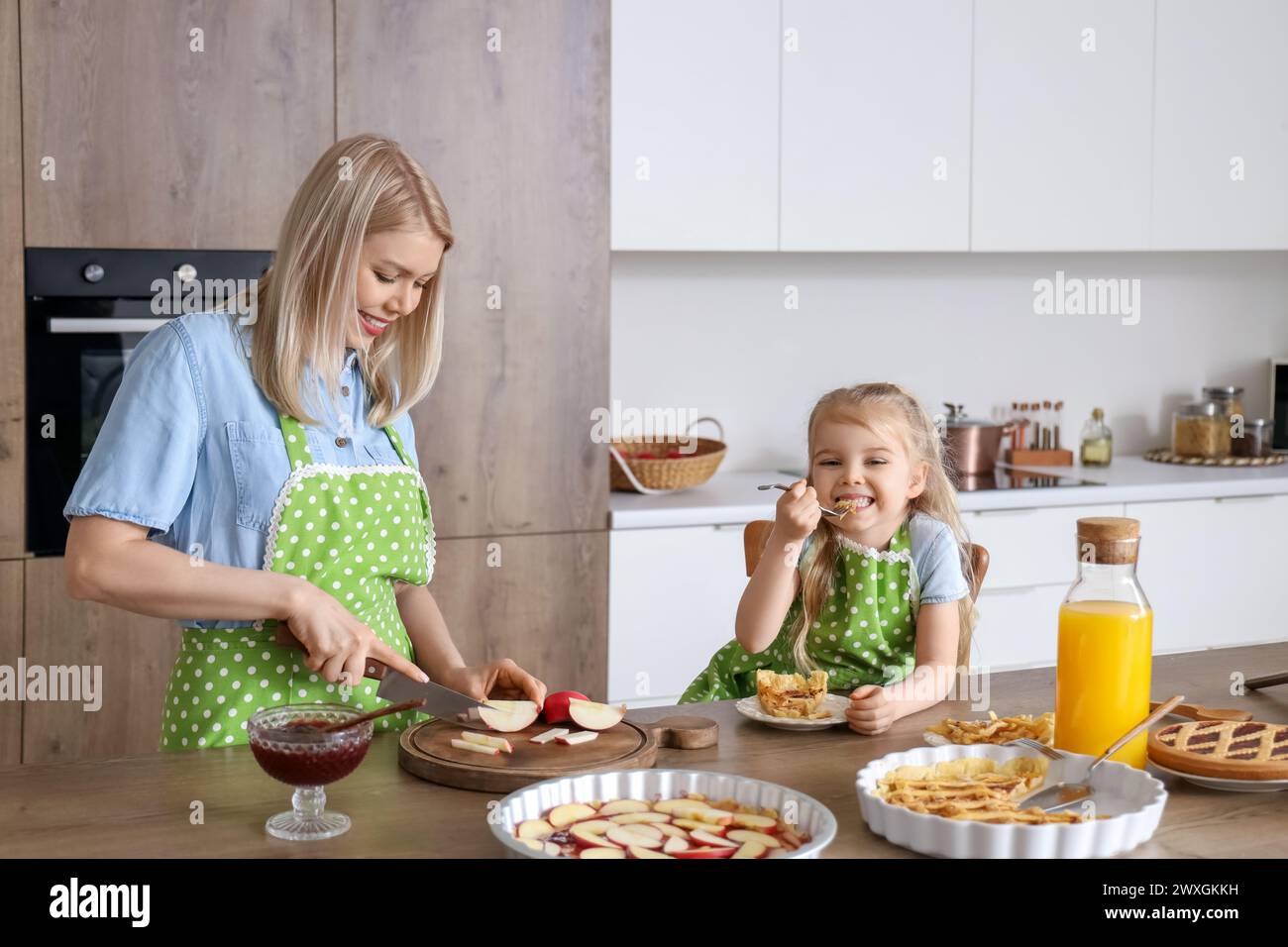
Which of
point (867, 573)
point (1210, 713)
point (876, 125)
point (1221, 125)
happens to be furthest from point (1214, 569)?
point (1210, 713)

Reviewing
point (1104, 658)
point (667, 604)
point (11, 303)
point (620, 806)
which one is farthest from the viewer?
point (667, 604)

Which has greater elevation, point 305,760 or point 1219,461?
point 1219,461

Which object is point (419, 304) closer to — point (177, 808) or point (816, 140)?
point (177, 808)

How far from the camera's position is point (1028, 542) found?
3.43 meters

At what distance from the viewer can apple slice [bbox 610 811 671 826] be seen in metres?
1.21

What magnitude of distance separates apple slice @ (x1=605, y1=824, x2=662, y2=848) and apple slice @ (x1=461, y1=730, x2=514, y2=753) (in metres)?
0.23

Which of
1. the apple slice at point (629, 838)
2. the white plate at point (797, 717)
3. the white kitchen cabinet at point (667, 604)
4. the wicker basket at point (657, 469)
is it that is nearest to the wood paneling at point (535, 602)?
the white kitchen cabinet at point (667, 604)

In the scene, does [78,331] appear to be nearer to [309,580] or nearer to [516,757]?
[309,580]

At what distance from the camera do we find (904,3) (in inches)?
132

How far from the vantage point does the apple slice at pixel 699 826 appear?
1188mm

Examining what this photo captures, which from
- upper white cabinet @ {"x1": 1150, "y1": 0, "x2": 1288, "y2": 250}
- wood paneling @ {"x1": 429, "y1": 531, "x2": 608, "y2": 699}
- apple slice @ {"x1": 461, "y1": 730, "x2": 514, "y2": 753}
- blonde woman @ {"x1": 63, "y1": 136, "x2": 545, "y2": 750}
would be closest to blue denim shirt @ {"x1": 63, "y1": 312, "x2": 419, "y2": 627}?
blonde woman @ {"x1": 63, "y1": 136, "x2": 545, "y2": 750}

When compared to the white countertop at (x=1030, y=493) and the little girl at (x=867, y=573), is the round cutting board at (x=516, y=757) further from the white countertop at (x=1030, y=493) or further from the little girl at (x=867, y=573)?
the white countertop at (x=1030, y=493)

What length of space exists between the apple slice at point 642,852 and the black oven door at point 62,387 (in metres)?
1.89

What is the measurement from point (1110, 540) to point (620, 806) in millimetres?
517
